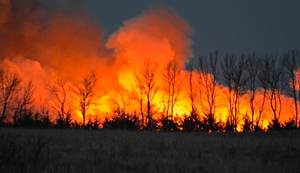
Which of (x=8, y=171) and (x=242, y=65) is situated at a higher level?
(x=242, y=65)

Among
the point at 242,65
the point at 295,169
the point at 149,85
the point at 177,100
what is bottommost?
the point at 295,169

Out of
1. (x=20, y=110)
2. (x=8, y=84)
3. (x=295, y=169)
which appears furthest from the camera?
(x=20, y=110)

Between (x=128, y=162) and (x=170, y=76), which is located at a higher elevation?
(x=170, y=76)

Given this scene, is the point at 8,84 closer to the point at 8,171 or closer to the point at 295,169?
the point at 8,171

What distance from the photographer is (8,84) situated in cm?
3800

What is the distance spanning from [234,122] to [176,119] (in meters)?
7.68

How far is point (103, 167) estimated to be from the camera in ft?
19.9

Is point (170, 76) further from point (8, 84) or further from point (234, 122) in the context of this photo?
point (8, 84)

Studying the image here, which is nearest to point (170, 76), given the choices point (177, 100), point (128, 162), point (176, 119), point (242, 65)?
point (177, 100)

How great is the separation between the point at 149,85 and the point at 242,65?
42.2 ft

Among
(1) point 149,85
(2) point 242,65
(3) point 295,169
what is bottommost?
(3) point 295,169

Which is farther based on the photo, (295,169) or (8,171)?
(295,169)

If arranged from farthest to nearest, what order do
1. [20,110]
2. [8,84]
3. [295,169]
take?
[20,110] → [8,84] → [295,169]

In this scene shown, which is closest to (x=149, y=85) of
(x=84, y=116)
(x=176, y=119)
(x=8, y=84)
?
(x=176, y=119)
